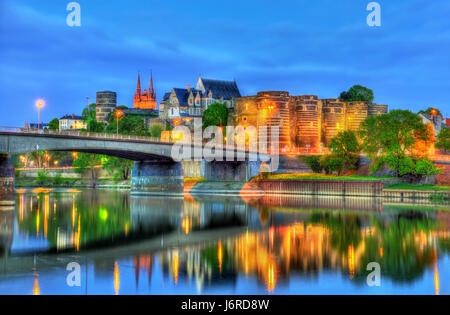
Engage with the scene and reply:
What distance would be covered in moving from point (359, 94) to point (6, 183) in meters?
93.2

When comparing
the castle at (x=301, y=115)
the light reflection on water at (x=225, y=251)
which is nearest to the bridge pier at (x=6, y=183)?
the light reflection on water at (x=225, y=251)

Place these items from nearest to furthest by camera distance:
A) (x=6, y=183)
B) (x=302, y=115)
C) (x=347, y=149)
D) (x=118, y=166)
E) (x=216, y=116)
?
(x=6, y=183)
(x=347, y=149)
(x=118, y=166)
(x=302, y=115)
(x=216, y=116)

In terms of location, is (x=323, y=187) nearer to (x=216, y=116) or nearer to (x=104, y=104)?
(x=216, y=116)

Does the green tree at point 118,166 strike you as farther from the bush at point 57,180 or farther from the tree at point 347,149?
the tree at point 347,149

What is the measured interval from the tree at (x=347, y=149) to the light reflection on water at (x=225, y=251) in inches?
1373

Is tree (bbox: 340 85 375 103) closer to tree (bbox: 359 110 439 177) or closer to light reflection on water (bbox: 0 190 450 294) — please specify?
tree (bbox: 359 110 439 177)

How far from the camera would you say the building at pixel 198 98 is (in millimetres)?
145387

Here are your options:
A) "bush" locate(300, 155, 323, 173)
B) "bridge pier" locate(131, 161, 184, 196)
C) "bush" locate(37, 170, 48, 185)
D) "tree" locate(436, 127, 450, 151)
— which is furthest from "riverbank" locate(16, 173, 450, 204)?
"bush" locate(37, 170, 48, 185)

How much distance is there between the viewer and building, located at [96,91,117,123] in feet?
643

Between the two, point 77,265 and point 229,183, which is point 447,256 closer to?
point 77,265

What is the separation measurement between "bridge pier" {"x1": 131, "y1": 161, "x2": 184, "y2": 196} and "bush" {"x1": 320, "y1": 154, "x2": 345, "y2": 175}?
912 inches

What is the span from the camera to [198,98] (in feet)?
481

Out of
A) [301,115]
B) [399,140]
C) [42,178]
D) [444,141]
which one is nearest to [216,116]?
[301,115]

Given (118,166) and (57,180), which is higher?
(118,166)
